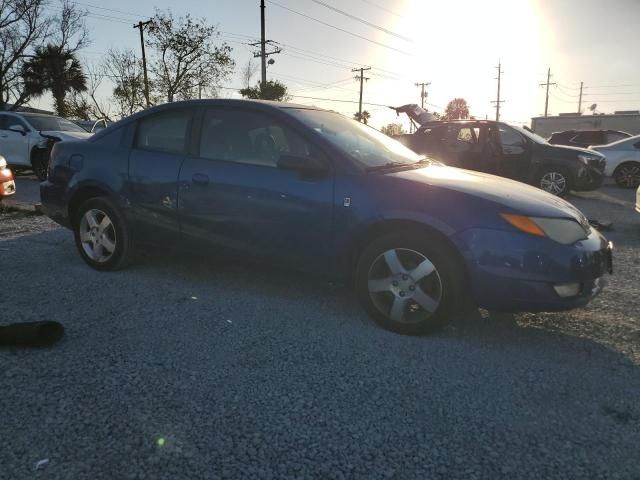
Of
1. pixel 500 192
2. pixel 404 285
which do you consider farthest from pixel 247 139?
pixel 500 192

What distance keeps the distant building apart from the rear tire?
20.8 m

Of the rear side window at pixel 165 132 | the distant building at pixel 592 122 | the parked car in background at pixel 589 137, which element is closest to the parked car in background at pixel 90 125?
the rear side window at pixel 165 132

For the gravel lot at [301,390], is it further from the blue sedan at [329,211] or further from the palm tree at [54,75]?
the palm tree at [54,75]

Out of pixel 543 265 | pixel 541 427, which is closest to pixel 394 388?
pixel 541 427

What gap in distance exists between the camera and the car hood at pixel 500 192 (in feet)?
10.5

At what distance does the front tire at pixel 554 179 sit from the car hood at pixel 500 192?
7.57 metres

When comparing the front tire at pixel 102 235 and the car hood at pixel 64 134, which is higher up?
the car hood at pixel 64 134

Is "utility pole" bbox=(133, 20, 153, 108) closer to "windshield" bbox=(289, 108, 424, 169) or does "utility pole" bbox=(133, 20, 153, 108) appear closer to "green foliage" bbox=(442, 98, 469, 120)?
"windshield" bbox=(289, 108, 424, 169)

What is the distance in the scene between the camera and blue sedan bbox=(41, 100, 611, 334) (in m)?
3.10

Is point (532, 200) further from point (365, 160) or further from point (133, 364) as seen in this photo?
point (133, 364)

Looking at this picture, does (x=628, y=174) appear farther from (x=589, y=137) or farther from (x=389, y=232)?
(x=389, y=232)

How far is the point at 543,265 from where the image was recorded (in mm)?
3016

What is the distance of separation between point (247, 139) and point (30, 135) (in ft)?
33.4

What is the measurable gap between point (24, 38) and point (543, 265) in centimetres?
A: 3733
